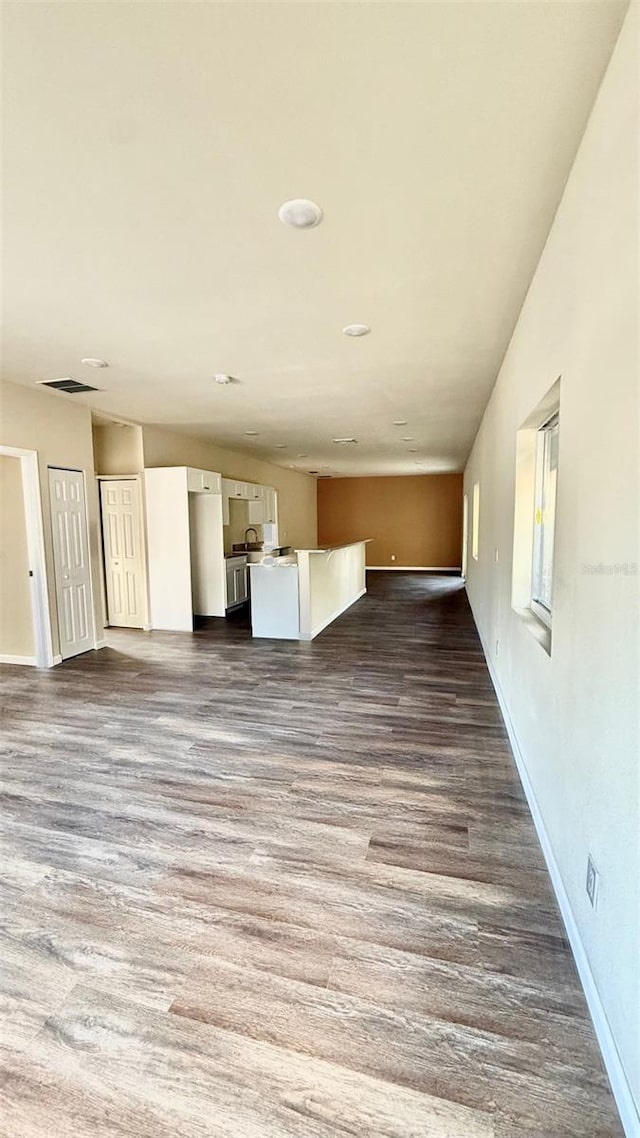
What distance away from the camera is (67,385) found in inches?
180

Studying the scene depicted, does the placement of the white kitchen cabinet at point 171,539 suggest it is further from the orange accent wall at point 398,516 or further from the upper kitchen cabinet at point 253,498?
the orange accent wall at point 398,516

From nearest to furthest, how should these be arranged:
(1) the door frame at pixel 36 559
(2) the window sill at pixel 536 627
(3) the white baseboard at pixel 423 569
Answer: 1. (2) the window sill at pixel 536 627
2. (1) the door frame at pixel 36 559
3. (3) the white baseboard at pixel 423 569

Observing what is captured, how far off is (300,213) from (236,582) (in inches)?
241

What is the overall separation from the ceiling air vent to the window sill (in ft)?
14.1

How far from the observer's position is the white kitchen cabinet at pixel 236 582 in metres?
7.49

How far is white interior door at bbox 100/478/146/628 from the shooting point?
6.41 m

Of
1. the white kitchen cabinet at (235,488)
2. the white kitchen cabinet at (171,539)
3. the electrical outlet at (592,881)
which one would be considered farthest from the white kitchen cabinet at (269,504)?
the electrical outlet at (592,881)

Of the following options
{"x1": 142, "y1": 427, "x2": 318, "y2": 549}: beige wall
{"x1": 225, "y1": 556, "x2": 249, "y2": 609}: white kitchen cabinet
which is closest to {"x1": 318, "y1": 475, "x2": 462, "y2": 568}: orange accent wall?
{"x1": 142, "y1": 427, "x2": 318, "y2": 549}: beige wall

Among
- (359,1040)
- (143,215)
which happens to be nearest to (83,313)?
(143,215)

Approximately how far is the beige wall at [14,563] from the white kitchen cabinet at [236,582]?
294cm

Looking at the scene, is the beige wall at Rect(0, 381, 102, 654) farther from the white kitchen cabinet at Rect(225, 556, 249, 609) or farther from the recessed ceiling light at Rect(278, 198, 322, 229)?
the recessed ceiling light at Rect(278, 198, 322, 229)

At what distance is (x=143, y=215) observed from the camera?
2.06 metres

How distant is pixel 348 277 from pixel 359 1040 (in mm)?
3159

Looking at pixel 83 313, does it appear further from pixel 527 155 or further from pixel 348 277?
pixel 527 155
